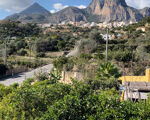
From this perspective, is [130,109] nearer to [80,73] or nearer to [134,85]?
[134,85]

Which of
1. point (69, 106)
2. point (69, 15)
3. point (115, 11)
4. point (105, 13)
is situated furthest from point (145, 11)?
point (69, 106)

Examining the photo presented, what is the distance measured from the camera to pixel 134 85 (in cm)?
847

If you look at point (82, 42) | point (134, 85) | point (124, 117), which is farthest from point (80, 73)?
point (82, 42)

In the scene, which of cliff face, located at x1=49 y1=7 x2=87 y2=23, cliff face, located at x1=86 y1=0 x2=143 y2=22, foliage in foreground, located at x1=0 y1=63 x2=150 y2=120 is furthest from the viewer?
cliff face, located at x1=86 y1=0 x2=143 y2=22

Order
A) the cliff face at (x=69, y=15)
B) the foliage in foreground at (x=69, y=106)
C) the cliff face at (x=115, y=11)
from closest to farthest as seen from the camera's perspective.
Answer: the foliage in foreground at (x=69, y=106)
the cliff face at (x=69, y=15)
the cliff face at (x=115, y=11)

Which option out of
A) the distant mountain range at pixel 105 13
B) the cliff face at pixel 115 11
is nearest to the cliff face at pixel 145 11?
the distant mountain range at pixel 105 13

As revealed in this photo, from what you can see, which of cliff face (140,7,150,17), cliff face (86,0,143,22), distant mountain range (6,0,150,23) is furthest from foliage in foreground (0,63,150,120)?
cliff face (140,7,150,17)

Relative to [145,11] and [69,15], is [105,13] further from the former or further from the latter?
[145,11]

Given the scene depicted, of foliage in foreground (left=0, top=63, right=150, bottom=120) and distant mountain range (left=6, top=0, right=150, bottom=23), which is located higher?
distant mountain range (left=6, top=0, right=150, bottom=23)

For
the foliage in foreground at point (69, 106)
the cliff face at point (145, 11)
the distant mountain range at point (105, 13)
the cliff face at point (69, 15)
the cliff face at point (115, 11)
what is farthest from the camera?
the cliff face at point (145, 11)

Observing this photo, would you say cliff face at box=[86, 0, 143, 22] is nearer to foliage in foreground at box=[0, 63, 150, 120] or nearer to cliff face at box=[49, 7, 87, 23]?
cliff face at box=[49, 7, 87, 23]

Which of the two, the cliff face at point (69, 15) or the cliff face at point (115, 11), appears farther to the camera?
the cliff face at point (115, 11)

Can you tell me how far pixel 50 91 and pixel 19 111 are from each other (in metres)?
0.89

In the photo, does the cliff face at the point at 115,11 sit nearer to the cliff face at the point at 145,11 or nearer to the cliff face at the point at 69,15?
the cliff face at the point at 145,11
